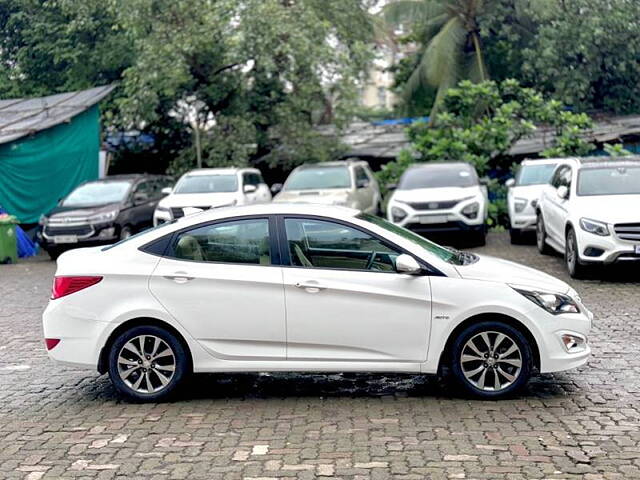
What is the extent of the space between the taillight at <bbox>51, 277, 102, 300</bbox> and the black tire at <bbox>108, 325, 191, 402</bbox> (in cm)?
47

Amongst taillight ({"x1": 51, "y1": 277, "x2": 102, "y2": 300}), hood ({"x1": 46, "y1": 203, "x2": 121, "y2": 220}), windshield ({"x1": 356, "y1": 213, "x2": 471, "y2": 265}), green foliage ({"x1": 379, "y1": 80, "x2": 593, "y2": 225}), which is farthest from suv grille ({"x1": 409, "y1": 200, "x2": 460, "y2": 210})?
taillight ({"x1": 51, "y1": 277, "x2": 102, "y2": 300})

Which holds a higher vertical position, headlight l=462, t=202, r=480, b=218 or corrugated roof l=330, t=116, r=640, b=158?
corrugated roof l=330, t=116, r=640, b=158

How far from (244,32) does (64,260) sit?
54.6 feet

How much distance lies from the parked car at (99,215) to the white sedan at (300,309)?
12.1 meters

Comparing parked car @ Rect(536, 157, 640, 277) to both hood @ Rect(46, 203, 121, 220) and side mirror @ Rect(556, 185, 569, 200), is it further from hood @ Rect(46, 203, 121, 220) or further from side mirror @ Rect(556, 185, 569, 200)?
hood @ Rect(46, 203, 121, 220)

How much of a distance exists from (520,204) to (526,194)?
0.77 feet

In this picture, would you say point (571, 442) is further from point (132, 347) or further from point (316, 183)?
point (316, 183)

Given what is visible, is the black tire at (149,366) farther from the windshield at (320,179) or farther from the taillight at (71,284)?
the windshield at (320,179)

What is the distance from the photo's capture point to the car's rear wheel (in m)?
12.7

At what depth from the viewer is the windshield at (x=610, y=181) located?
13.2m

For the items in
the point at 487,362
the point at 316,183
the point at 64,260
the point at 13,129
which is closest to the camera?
the point at 487,362

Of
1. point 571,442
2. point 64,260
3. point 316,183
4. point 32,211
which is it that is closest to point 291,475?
→ point 571,442

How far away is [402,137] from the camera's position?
29.8 meters

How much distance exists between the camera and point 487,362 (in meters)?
6.68
